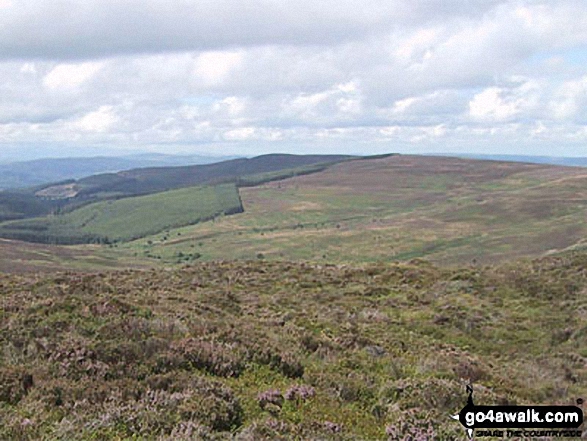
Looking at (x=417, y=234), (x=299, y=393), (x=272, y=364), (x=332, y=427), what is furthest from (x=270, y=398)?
(x=417, y=234)

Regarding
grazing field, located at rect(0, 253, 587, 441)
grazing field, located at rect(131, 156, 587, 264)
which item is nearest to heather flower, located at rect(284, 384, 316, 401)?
grazing field, located at rect(0, 253, 587, 441)

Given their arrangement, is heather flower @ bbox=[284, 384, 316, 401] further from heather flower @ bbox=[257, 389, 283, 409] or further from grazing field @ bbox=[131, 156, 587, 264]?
grazing field @ bbox=[131, 156, 587, 264]

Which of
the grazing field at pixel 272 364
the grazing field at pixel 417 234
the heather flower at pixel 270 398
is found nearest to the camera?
the grazing field at pixel 272 364

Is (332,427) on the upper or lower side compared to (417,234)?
upper

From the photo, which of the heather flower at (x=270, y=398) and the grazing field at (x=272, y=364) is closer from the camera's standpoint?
the grazing field at (x=272, y=364)

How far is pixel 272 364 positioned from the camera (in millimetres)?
11320

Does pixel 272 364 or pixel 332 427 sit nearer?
pixel 332 427

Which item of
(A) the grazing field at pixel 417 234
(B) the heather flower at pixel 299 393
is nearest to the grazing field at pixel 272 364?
(B) the heather flower at pixel 299 393

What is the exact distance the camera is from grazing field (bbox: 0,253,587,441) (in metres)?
8.09

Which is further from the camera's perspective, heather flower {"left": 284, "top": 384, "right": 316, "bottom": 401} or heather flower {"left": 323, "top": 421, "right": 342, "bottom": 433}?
heather flower {"left": 284, "top": 384, "right": 316, "bottom": 401}

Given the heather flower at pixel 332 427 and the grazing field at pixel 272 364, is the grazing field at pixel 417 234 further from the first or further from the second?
the heather flower at pixel 332 427

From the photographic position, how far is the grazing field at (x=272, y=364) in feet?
26.5

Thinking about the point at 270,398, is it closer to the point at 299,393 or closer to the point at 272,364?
the point at 299,393

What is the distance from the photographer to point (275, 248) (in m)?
143
